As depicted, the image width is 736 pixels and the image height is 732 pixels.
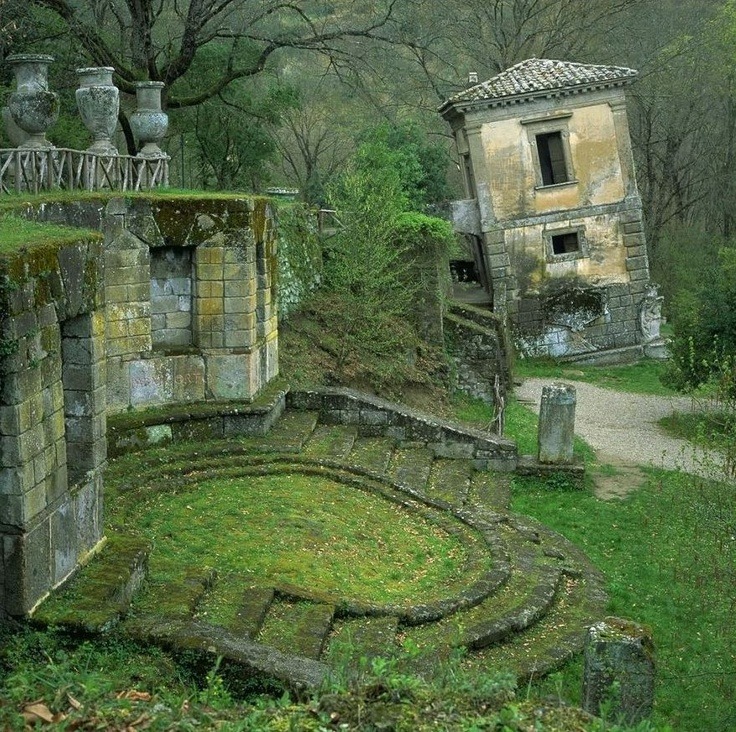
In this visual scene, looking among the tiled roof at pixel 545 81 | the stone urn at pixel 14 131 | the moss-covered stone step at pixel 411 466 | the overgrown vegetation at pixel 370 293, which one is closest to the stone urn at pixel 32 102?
the stone urn at pixel 14 131

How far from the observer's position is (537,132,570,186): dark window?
29016mm

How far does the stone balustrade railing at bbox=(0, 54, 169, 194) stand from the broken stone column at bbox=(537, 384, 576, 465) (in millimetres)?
6965

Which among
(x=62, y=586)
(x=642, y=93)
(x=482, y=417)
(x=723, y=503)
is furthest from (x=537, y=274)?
(x=62, y=586)

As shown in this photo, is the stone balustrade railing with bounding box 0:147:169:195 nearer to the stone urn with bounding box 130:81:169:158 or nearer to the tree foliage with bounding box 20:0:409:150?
the stone urn with bounding box 130:81:169:158

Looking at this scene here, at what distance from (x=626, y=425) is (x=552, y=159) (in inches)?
387

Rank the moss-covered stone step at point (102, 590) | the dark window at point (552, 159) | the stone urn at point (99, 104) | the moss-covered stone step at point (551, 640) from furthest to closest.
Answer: the dark window at point (552, 159) → the stone urn at point (99, 104) → the moss-covered stone step at point (551, 640) → the moss-covered stone step at point (102, 590)

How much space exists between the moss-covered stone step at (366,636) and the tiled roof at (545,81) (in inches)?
801

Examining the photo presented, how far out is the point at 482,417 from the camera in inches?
840

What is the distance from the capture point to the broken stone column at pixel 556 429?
16812 millimetres

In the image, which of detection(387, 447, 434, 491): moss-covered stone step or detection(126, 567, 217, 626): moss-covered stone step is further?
detection(387, 447, 434, 491): moss-covered stone step

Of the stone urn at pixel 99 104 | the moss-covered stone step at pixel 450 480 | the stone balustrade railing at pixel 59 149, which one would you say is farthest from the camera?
the stone urn at pixel 99 104

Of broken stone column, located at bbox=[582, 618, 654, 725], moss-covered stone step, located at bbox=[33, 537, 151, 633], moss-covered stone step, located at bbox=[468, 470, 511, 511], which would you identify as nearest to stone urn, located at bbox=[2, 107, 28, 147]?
moss-covered stone step, located at bbox=[33, 537, 151, 633]

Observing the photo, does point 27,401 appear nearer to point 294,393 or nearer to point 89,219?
point 89,219

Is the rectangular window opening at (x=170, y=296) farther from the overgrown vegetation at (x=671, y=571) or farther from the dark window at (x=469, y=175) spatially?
the dark window at (x=469, y=175)
